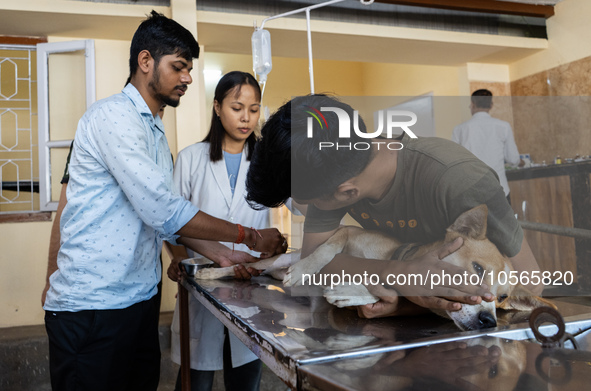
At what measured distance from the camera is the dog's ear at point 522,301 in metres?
0.77

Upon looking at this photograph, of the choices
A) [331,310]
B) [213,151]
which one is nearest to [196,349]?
[213,151]

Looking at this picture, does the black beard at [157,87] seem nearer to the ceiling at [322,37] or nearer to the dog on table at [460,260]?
the dog on table at [460,260]

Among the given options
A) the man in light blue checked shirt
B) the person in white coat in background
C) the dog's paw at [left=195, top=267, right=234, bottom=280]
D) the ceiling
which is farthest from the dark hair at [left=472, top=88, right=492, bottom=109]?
the ceiling

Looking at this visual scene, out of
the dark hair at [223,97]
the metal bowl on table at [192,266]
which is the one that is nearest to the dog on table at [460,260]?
the metal bowl on table at [192,266]

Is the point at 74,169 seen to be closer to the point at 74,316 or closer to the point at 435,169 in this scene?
the point at 74,316

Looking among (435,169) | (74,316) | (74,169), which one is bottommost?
(74,316)

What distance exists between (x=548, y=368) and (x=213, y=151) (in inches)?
60.9

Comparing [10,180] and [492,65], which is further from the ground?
[492,65]

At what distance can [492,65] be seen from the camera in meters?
5.55

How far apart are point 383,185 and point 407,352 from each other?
0.30m

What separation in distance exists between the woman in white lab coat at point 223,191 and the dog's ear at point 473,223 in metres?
1.24

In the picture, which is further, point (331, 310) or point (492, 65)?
point (492, 65)

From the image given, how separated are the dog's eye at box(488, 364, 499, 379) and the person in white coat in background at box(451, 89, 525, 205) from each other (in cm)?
21

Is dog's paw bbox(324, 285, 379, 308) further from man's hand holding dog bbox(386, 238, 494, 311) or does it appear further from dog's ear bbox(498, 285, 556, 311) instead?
dog's ear bbox(498, 285, 556, 311)
